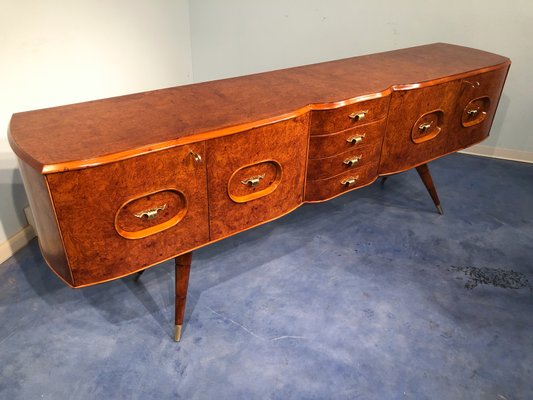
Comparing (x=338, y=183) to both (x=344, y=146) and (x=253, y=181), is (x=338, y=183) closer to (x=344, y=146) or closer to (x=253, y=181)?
(x=344, y=146)

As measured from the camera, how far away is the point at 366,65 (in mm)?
1771

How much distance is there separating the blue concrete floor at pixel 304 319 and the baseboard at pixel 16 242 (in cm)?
3

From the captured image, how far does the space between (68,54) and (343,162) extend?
4.10 feet

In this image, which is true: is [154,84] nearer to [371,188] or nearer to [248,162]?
[371,188]

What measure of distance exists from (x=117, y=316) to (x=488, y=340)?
125cm

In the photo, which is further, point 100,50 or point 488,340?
point 100,50

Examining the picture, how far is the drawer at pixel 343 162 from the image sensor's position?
4.72 ft

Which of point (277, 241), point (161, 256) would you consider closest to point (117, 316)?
point (161, 256)

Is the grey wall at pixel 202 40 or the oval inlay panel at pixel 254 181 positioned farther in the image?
the grey wall at pixel 202 40

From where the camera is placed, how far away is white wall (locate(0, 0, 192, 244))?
5.37 ft

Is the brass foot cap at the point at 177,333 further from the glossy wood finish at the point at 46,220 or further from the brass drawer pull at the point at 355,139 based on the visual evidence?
the brass drawer pull at the point at 355,139

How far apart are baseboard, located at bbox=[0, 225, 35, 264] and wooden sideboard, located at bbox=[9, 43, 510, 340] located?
2.15 ft

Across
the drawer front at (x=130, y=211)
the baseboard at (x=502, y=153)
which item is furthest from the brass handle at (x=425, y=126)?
the baseboard at (x=502, y=153)

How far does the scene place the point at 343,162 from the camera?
Result: 4.88ft
